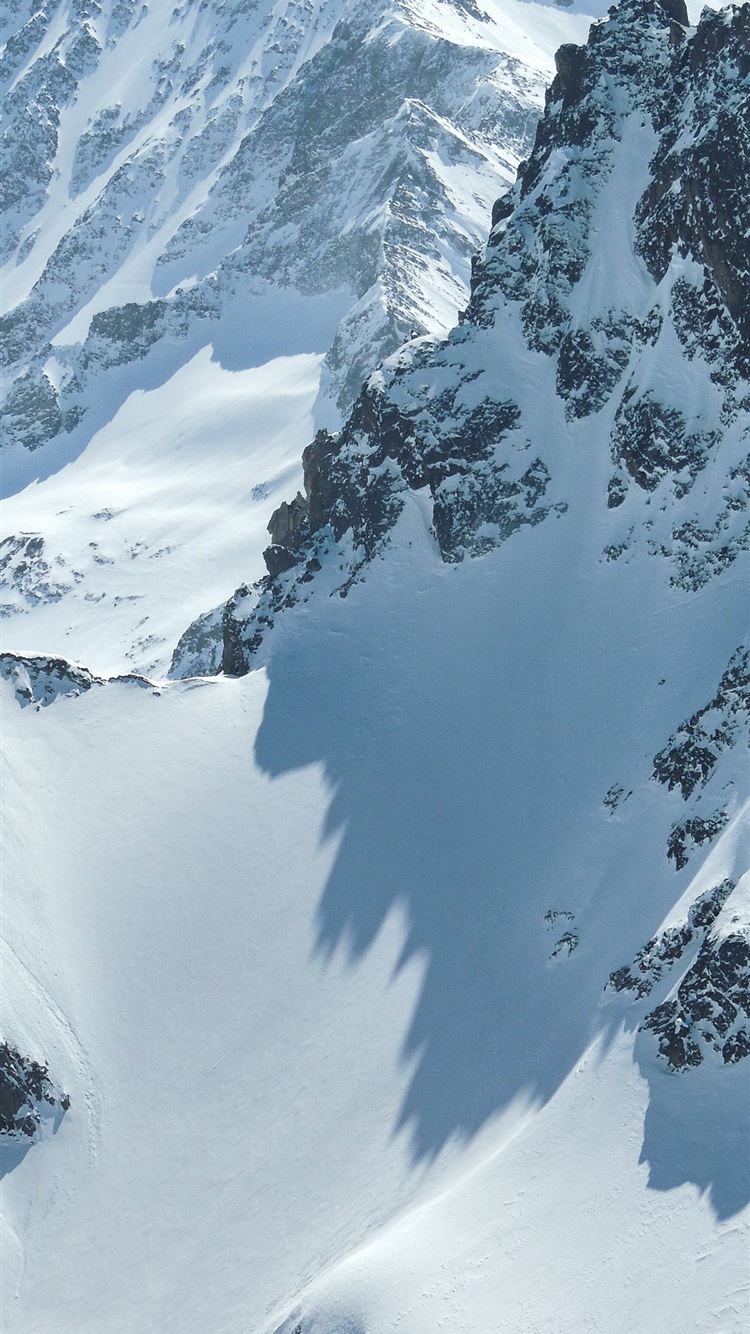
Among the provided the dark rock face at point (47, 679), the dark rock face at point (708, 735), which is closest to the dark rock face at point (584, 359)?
the dark rock face at point (47, 679)

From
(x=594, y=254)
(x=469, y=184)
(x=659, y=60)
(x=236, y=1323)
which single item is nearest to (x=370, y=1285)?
(x=236, y=1323)

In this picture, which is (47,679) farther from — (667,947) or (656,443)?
(667,947)

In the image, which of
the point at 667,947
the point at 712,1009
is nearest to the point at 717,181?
the point at 667,947

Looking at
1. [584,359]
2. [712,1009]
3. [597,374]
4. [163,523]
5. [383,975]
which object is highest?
[584,359]

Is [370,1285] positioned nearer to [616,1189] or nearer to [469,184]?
[616,1189]

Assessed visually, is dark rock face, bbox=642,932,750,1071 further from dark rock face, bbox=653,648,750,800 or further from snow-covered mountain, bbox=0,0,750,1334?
dark rock face, bbox=653,648,750,800

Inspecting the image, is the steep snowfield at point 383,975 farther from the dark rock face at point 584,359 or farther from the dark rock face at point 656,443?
the dark rock face at point 656,443
